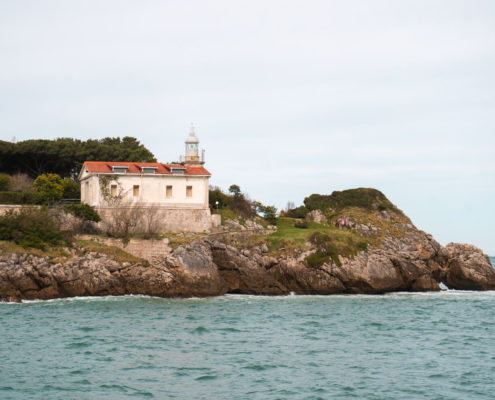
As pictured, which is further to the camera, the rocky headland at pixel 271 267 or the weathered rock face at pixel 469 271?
the weathered rock face at pixel 469 271

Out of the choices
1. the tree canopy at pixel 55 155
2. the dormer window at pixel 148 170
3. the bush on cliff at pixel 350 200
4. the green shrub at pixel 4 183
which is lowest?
the bush on cliff at pixel 350 200

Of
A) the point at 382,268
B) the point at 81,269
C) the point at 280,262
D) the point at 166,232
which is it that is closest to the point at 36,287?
the point at 81,269

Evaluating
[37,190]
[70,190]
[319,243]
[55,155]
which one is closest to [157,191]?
[70,190]

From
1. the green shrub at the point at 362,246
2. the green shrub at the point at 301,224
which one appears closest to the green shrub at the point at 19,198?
the green shrub at the point at 301,224

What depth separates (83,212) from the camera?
50.0 m

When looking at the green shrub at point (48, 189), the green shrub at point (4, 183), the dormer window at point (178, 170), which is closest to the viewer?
the green shrub at point (48, 189)

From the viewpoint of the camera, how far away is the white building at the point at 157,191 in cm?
5256

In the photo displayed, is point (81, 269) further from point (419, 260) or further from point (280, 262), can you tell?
point (419, 260)

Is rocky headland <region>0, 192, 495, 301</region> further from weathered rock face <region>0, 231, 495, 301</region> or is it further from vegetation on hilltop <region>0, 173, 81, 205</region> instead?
vegetation on hilltop <region>0, 173, 81, 205</region>

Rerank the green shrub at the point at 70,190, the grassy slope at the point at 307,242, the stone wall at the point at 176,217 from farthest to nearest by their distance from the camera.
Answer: the green shrub at the point at 70,190, the stone wall at the point at 176,217, the grassy slope at the point at 307,242

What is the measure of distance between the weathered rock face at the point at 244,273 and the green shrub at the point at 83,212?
590cm

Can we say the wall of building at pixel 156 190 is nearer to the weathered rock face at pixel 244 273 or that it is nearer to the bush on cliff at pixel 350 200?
the weathered rock face at pixel 244 273

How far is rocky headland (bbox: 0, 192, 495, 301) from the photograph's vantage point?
43.1 metres

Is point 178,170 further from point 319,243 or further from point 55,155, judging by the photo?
point 55,155
